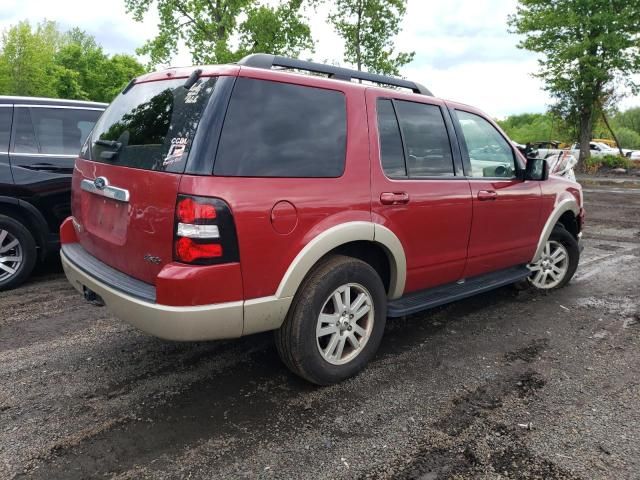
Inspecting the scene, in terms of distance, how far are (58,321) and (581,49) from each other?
74.0ft

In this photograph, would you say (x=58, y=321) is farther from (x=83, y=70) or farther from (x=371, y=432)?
(x=83, y=70)

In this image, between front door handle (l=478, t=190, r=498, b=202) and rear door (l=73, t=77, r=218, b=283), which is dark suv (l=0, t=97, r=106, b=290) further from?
front door handle (l=478, t=190, r=498, b=202)

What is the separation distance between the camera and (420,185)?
3455 mm

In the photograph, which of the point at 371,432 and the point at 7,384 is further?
the point at 7,384

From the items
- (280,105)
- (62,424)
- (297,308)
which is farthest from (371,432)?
(280,105)

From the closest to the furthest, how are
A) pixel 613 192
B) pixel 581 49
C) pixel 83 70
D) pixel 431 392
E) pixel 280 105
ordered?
pixel 280 105, pixel 431 392, pixel 613 192, pixel 581 49, pixel 83 70

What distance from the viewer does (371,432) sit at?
2.64m

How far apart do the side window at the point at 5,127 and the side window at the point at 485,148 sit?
4.42 metres

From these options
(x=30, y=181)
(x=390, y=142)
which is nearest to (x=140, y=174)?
(x=390, y=142)

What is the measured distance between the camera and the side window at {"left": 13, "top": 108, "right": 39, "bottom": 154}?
198 inches

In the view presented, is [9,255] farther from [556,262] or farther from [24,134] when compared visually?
[556,262]

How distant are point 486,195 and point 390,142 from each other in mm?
1106

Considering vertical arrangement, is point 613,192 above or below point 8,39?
below

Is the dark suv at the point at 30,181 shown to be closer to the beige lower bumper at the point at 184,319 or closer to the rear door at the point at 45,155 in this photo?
the rear door at the point at 45,155
